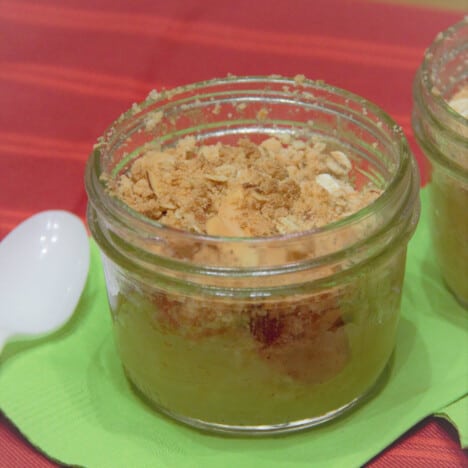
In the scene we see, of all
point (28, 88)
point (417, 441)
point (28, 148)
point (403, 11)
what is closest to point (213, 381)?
Result: point (417, 441)

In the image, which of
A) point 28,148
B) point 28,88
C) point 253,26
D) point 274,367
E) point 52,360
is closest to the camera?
point 274,367

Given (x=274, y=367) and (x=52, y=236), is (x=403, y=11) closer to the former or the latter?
(x=52, y=236)

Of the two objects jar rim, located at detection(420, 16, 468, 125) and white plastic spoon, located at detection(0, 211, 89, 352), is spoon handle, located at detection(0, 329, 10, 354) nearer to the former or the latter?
white plastic spoon, located at detection(0, 211, 89, 352)

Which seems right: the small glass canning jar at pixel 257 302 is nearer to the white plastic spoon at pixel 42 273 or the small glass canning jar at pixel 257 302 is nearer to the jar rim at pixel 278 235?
the jar rim at pixel 278 235

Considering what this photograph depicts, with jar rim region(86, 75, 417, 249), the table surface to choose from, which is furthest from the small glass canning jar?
the table surface

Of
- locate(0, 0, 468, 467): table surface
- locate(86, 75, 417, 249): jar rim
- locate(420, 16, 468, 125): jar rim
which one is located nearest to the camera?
locate(86, 75, 417, 249): jar rim

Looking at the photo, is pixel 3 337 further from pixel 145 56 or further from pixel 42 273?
pixel 145 56
